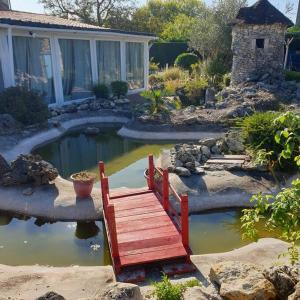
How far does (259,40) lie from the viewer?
18453 millimetres

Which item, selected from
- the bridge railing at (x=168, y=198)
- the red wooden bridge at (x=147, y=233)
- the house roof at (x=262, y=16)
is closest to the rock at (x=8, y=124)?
the red wooden bridge at (x=147, y=233)

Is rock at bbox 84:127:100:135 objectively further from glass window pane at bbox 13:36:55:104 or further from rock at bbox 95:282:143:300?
rock at bbox 95:282:143:300

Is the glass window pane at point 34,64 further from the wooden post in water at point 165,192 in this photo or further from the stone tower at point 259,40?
the stone tower at point 259,40

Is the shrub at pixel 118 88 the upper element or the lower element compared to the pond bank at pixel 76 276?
upper

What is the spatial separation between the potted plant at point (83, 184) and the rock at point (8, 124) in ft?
16.6

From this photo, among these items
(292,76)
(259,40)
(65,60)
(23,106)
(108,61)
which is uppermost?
(259,40)

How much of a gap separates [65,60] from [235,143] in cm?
927

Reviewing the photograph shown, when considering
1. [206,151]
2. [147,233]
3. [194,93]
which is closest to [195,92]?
[194,93]

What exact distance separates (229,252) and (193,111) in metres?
9.43

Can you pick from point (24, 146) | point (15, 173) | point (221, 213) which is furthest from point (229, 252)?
point (24, 146)

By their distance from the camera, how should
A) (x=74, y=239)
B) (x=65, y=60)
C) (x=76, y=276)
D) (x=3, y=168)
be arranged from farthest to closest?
(x=65, y=60) → (x=3, y=168) → (x=74, y=239) → (x=76, y=276)

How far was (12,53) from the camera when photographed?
1326cm

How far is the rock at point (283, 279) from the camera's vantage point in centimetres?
381

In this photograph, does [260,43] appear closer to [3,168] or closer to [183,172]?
[183,172]
